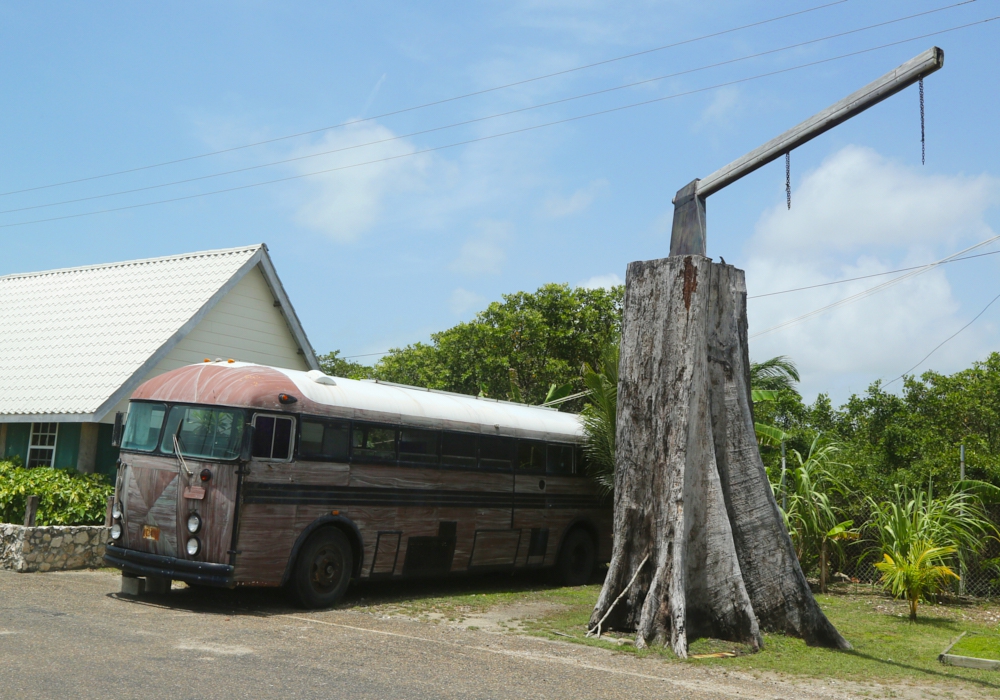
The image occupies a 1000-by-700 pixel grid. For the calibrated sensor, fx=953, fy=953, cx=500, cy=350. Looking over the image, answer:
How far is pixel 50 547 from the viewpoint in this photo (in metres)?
13.6

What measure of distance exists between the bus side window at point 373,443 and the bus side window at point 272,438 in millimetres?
1047

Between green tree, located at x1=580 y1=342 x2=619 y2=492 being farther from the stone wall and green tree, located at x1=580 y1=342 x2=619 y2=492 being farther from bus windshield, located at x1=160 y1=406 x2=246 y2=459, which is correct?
the stone wall

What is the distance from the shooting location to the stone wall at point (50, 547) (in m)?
13.5

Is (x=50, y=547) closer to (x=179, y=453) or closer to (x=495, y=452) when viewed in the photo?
(x=179, y=453)

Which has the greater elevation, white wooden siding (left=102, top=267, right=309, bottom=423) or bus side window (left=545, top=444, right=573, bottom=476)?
white wooden siding (left=102, top=267, right=309, bottom=423)

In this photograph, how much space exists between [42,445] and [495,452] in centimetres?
883

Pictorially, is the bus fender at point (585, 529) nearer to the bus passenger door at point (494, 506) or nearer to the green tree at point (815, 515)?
the bus passenger door at point (494, 506)

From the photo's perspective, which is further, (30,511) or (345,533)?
(30,511)

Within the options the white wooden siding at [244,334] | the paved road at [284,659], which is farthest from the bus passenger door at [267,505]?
the white wooden siding at [244,334]

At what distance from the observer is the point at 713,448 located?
1072 cm

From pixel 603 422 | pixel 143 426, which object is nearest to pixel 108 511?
pixel 143 426

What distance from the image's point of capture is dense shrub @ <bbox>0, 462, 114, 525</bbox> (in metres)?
14.3

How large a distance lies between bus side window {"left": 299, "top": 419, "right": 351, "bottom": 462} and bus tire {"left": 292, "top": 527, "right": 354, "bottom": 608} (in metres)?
0.92

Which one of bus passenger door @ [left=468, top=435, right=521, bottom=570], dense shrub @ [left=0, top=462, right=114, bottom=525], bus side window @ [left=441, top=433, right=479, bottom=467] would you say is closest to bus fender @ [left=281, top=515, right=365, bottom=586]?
bus side window @ [left=441, top=433, right=479, bottom=467]
